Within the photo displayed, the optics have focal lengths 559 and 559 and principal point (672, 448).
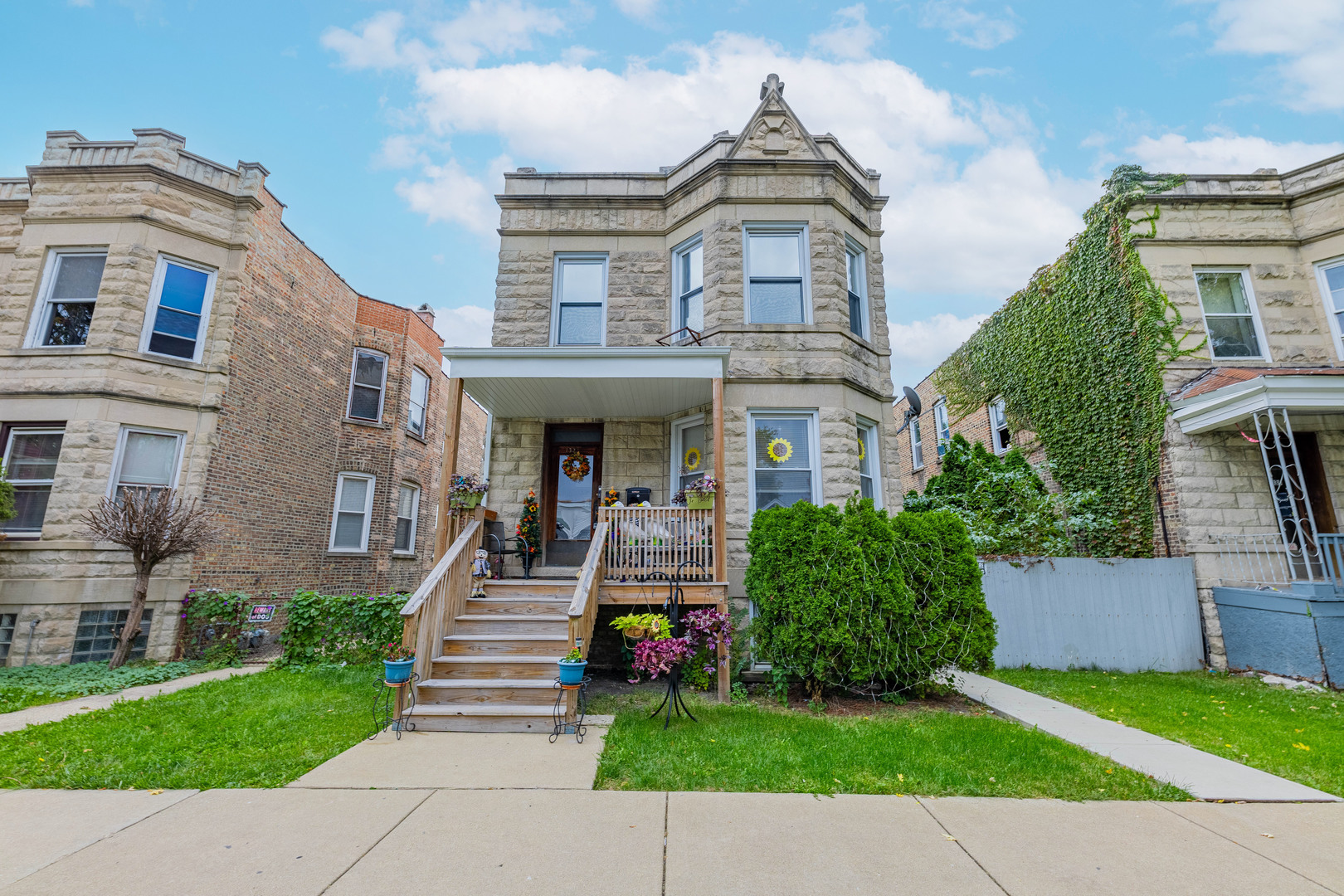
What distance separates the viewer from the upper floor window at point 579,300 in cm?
928

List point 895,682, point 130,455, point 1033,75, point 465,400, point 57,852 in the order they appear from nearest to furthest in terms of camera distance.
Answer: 1. point 57,852
2. point 895,682
3. point 130,455
4. point 1033,75
5. point 465,400

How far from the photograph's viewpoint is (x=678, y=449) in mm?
8812

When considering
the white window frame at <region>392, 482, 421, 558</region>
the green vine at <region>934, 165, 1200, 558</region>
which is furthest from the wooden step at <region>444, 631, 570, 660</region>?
the green vine at <region>934, 165, 1200, 558</region>

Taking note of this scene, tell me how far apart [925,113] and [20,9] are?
52.3 feet

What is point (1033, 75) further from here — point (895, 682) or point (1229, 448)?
point (895, 682)

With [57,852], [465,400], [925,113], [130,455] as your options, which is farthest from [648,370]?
[465,400]

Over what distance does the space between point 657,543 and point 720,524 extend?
2.66 ft

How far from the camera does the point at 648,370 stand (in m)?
7.19

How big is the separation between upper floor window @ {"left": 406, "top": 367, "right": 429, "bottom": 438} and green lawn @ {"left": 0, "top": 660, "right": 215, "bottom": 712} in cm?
674

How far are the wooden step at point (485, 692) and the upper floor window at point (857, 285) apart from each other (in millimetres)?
7014

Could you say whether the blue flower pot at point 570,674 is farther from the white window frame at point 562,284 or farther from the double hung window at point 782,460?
the white window frame at point 562,284

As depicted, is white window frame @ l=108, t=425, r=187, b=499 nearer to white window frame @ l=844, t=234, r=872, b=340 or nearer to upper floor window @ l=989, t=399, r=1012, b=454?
white window frame @ l=844, t=234, r=872, b=340

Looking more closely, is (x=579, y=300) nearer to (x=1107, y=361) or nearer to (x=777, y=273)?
(x=777, y=273)

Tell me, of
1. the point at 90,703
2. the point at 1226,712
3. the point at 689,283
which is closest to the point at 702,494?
the point at 689,283
